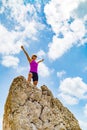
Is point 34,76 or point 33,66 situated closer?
point 34,76

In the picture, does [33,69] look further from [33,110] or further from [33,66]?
[33,110]

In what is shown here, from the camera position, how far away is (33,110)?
696 inches

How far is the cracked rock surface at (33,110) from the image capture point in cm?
1722

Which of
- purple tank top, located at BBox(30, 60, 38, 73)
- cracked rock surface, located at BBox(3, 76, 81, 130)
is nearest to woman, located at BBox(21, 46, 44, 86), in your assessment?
purple tank top, located at BBox(30, 60, 38, 73)

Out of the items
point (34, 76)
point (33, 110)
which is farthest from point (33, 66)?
point (33, 110)

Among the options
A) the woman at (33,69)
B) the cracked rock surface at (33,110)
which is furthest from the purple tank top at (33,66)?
the cracked rock surface at (33,110)

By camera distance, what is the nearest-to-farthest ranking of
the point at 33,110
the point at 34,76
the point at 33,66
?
the point at 33,110 → the point at 34,76 → the point at 33,66

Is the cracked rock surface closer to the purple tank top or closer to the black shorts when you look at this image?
the black shorts

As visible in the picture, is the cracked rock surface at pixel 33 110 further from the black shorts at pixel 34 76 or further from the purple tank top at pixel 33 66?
the purple tank top at pixel 33 66

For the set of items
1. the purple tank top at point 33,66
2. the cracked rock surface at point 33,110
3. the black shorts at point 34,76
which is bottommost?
the cracked rock surface at point 33,110

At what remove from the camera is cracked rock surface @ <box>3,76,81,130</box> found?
1722cm

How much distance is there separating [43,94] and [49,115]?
3.84ft

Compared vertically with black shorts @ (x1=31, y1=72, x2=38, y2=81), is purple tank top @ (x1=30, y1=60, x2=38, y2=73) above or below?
above

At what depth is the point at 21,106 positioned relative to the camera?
57.4 ft
